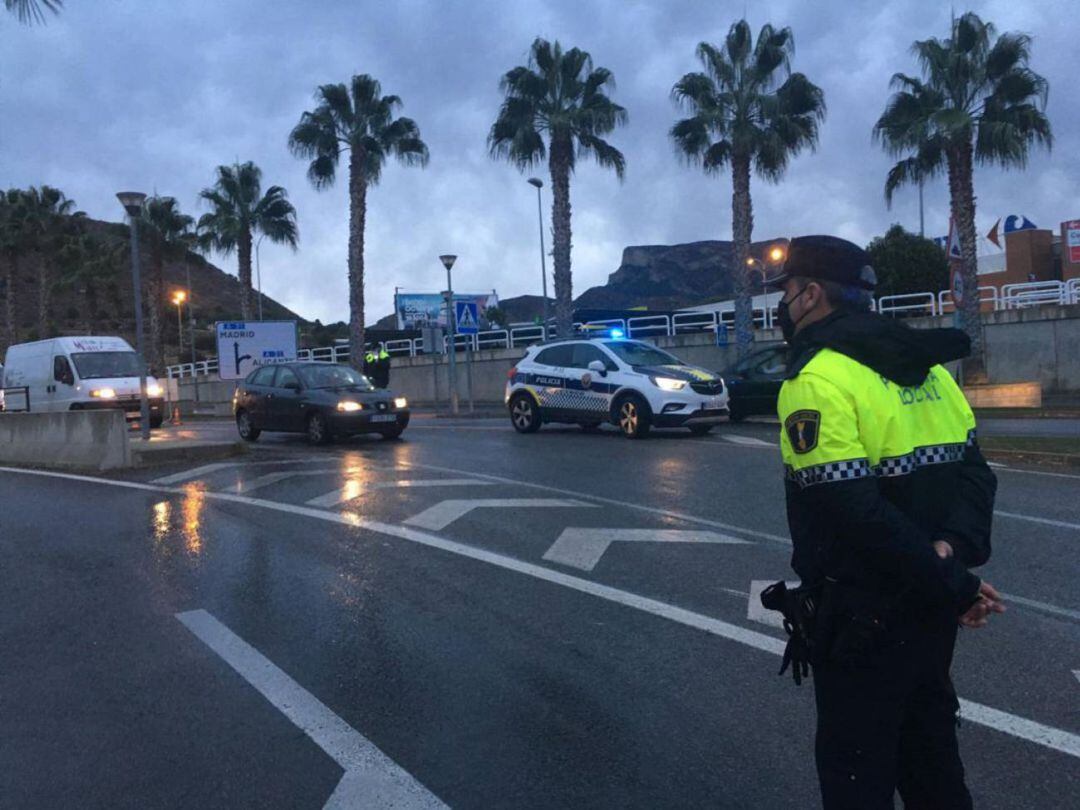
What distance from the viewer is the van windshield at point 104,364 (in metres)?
21.3

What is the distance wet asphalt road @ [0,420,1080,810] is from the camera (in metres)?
3.59

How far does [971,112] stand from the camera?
23812mm

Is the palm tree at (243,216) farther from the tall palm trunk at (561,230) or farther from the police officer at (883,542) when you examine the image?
the police officer at (883,542)

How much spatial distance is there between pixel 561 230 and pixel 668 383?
13846mm

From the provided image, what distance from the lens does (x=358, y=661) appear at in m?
4.91

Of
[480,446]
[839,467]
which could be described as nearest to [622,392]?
[480,446]

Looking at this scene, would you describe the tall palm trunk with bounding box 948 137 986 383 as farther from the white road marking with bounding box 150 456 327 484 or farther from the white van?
the white van

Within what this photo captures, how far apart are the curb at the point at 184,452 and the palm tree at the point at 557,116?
15.0 meters

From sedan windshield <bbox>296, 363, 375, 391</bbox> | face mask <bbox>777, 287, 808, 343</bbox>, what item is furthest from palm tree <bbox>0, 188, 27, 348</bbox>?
face mask <bbox>777, 287, 808, 343</bbox>

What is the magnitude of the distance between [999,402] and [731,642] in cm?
1887

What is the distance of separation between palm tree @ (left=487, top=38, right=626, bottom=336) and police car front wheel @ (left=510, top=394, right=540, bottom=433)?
1114 cm

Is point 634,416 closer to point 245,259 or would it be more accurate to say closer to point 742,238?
point 742,238

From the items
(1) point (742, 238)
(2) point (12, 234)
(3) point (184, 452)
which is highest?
(2) point (12, 234)

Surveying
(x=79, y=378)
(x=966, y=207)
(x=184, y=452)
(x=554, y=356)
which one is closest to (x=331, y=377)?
(x=184, y=452)
